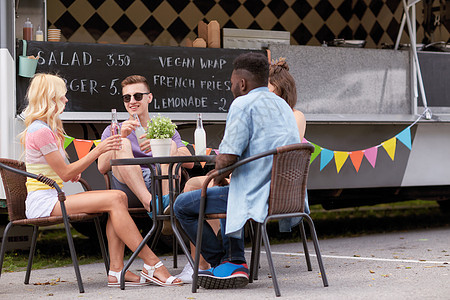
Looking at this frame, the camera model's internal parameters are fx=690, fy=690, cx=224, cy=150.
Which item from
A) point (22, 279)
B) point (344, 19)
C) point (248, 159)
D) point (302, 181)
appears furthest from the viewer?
point (344, 19)

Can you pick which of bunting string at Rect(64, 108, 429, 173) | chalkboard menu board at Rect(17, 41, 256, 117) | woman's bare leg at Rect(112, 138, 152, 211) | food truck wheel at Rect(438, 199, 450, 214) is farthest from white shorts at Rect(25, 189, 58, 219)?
food truck wheel at Rect(438, 199, 450, 214)

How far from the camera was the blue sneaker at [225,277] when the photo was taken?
373cm

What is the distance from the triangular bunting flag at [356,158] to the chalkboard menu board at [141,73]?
1223 millimetres

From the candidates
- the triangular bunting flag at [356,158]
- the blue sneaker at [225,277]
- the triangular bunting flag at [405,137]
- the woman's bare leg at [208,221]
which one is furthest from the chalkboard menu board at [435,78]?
the blue sneaker at [225,277]

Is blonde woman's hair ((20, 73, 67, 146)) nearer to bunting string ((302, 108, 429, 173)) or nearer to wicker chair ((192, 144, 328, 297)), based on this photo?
wicker chair ((192, 144, 328, 297))

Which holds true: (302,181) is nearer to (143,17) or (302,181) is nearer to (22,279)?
(22,279)

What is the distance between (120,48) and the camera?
5.82 meters

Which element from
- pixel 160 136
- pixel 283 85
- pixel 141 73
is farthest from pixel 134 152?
pixel 141 73

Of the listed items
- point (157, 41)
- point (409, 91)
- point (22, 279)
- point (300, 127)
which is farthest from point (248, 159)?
point (157, 41)

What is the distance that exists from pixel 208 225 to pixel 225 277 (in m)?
0.31

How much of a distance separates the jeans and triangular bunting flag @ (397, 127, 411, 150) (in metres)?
2.99

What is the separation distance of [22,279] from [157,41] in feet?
14.8

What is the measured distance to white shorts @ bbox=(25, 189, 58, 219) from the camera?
12.7ft

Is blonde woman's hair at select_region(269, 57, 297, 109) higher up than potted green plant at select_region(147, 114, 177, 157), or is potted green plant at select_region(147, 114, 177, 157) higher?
blonde woman's hair at select_region(269, 57, 297, 109)
